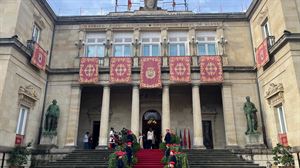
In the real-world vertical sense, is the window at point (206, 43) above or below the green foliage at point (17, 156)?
above

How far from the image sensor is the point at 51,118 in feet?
59.9

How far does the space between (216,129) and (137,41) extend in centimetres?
959

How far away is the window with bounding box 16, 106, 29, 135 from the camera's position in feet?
52.7

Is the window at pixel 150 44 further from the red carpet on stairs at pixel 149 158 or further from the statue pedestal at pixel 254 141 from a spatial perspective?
the statue pedestal at pixel 254 141

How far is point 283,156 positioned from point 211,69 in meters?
7.91

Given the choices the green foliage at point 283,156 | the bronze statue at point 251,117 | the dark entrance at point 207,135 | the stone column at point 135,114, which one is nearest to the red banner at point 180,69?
the stone column at point 135,114

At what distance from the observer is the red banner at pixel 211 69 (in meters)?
19.2

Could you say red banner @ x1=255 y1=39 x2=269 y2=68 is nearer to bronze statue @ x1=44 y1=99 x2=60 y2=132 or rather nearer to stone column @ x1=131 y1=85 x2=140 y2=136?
stone column @ x1=131 y1=85 x2=140 y2=136

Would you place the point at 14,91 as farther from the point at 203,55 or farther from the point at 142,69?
the point at 203,55

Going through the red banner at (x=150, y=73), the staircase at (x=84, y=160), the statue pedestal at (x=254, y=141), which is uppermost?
the red banner at (x=150, y=73)

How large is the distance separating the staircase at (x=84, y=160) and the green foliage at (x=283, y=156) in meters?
9.34

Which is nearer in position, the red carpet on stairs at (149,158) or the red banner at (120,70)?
the red carpet on stairs at (149,158)

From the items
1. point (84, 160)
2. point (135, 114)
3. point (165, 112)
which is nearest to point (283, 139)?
point (165, 112)

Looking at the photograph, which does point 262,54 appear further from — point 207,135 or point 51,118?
point 51,118
